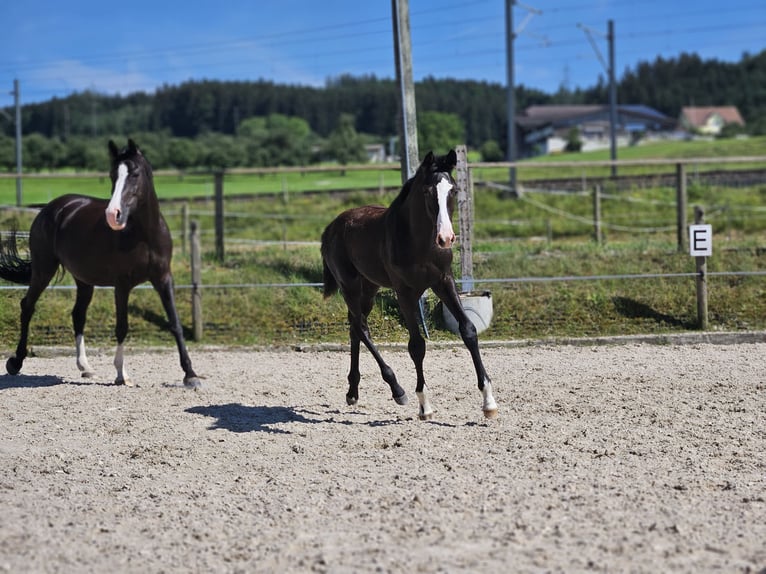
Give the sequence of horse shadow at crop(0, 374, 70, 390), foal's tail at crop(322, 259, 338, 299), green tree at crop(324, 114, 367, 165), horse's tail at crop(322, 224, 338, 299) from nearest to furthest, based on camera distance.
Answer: horse's tail at crop(322, 224, 338, 299)
foal's tail at crop(322, 259, 338, 299)
horse shadow at crop(0, 374, 70, 390)
green tree at crop(324, 114, 367, 165)

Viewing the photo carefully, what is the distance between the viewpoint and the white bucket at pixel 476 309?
35.1 ft

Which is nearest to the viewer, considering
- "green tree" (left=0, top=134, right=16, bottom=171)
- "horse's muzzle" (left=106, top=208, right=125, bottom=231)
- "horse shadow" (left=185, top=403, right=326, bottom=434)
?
"horse shadow" (left=185, top=403, right=326, bottom=434)

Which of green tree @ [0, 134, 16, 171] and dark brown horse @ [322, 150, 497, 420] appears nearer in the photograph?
dark brown horse @ [322, 150, 497, 420]

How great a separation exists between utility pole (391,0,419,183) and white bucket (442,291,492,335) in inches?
71.0

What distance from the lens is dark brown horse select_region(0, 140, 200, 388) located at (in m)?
8.42

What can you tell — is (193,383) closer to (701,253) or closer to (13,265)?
(13,265)

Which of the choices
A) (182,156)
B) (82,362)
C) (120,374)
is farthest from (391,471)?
(182,156)

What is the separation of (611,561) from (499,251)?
10589 millimetres

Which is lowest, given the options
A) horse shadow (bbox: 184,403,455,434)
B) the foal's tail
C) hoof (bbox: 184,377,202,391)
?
horse shadow (bbox: 184,403,455,434)

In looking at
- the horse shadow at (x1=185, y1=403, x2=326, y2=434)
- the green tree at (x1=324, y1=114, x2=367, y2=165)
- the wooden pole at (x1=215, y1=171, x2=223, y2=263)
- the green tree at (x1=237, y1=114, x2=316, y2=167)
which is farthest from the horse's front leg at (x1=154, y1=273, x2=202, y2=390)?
the green tree at (x1=237, y1=114, x2=316, y2=167)

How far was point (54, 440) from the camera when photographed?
6715mm

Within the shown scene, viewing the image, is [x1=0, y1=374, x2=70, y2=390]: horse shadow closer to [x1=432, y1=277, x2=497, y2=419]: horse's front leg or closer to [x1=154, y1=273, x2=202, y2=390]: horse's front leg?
[x1=154, y1=273, x2=202, y2=390]: horse's front leg

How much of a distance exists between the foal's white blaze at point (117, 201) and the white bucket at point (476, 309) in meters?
4.14

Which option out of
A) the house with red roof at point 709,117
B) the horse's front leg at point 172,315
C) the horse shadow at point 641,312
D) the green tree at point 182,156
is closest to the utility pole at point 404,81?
the horse shadow at point 641,312
